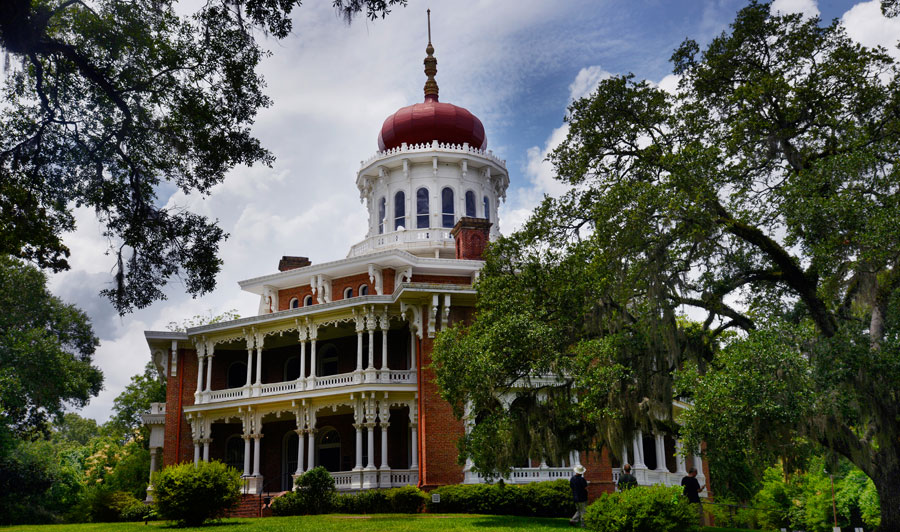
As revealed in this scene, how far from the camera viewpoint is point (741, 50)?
20.2 metres

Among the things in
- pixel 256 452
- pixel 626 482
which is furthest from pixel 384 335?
pixel 626 482

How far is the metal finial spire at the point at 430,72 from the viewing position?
45000 millimetres

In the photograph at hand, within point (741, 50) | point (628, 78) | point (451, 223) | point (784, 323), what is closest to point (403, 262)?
point (451, 223)

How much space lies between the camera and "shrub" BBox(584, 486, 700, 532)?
13.4 meters

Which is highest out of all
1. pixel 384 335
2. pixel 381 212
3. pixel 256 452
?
pixel 381 212

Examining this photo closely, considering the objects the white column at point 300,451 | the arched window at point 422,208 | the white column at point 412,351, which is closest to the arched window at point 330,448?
the white column at point 300,451

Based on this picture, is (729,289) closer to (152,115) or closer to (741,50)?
(741,50)

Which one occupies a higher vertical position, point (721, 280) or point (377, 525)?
point (721, 280)

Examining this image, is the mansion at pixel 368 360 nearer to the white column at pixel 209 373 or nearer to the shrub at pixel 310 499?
the white column at pixel 209 373

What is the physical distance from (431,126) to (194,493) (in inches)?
1074

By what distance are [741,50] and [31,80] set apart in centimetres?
1666

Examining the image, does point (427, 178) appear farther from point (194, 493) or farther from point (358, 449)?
point (194, 493)

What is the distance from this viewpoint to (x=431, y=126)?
42.3 m

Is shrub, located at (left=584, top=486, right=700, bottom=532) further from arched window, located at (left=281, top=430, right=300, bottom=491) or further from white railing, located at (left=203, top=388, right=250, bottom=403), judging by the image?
arched window, located at (left=281, top=430, right=300, bottom=491)
